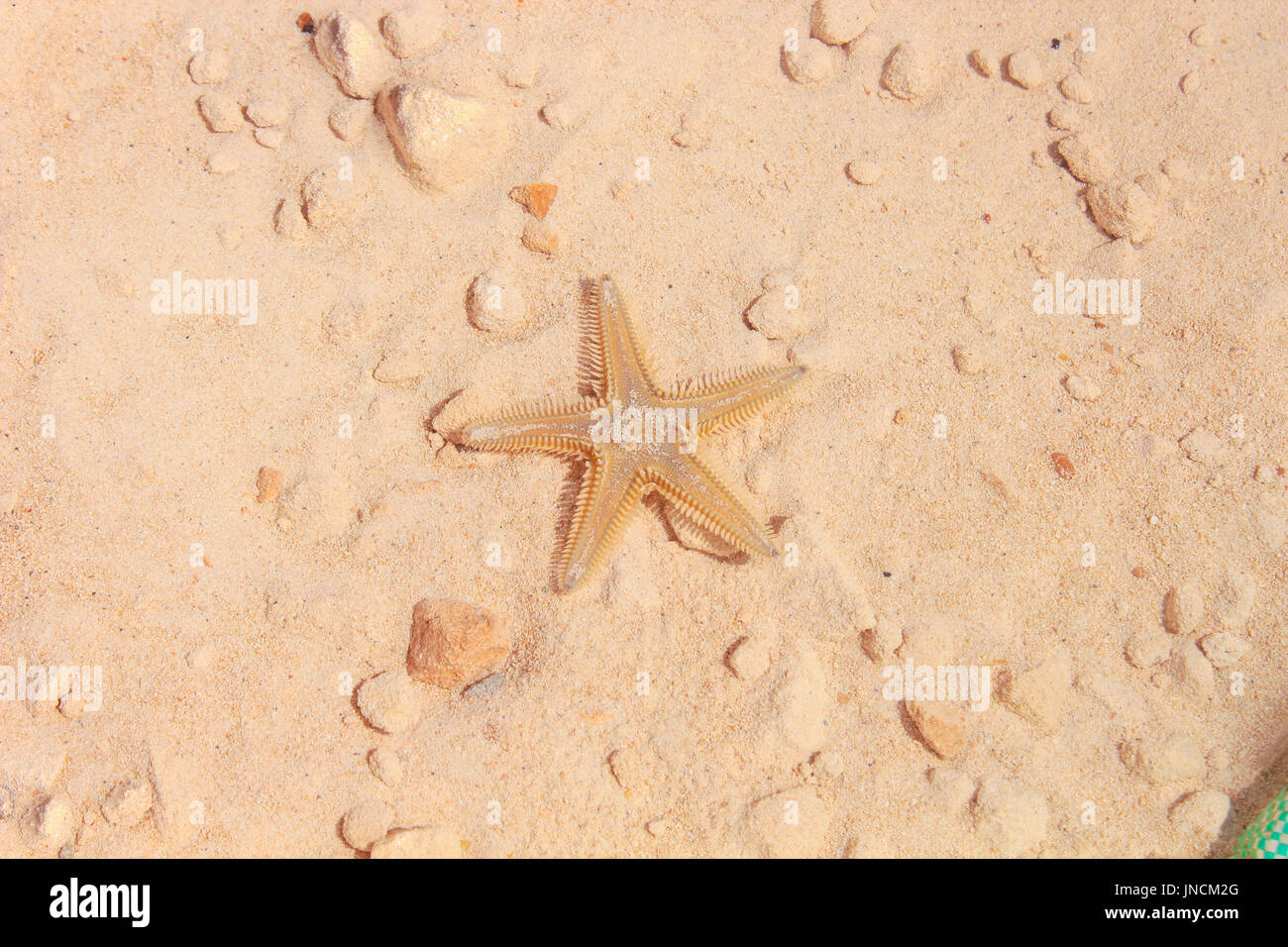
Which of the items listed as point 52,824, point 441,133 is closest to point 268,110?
point 441,133

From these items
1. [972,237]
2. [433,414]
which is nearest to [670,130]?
[972,237]

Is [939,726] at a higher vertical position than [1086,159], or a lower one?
lower

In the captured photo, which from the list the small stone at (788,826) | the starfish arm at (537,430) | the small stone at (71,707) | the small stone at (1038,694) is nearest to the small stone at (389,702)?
the starfish arm at (537,430)

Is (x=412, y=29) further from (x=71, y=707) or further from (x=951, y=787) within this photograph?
(x=951, y=787)

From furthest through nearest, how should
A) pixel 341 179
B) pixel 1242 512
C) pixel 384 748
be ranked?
1. pixel 341 179
2. pixel 1242 512
3. pixel 384 748

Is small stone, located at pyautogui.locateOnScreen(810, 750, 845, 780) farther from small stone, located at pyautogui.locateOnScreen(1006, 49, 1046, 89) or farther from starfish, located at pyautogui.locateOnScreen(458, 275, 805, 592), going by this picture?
small stone, located at pyautogui.locateOnScreen(1006, 49, 1046, 89)
